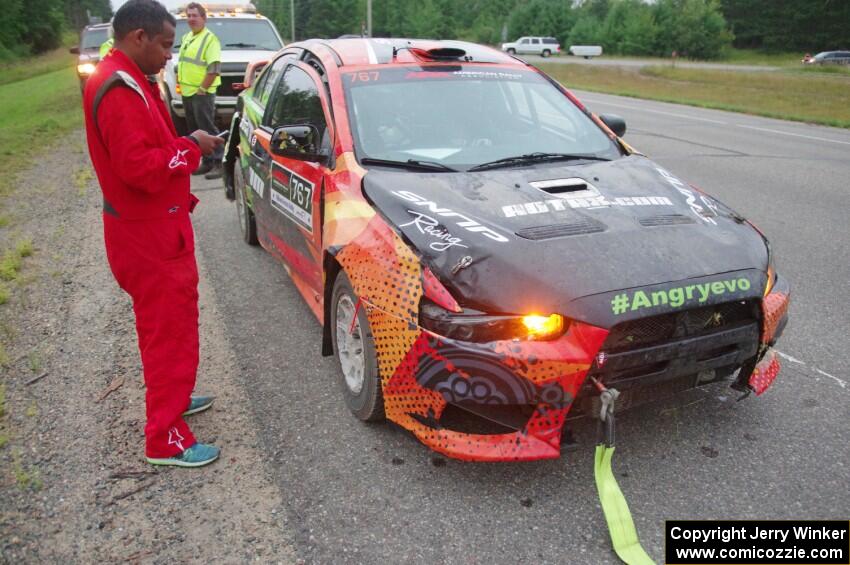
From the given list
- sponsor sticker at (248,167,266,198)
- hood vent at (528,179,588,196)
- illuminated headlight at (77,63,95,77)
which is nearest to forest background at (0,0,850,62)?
illuminated headlight at (77,63,95,77)

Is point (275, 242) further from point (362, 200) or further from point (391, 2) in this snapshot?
point (391, 2)

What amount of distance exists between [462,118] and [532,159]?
20.0 inches

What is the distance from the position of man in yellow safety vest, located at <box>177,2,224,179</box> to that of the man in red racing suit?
230 inches

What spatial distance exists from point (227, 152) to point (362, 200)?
343 cm

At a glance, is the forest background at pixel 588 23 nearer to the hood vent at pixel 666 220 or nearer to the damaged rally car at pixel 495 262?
the damaged rally car at pixel 495 262

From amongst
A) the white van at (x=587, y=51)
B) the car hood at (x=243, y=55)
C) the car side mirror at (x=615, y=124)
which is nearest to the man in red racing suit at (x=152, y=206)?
the car side mirror at (x=615, y=124)

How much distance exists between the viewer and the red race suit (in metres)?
2.70

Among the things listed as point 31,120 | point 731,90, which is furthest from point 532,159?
point 731,90

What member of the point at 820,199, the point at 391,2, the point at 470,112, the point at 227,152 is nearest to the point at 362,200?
the point at 470,112

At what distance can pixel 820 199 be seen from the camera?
7992 millimetres

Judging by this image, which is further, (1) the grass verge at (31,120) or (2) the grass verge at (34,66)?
(2) the grass verge at (34,66)

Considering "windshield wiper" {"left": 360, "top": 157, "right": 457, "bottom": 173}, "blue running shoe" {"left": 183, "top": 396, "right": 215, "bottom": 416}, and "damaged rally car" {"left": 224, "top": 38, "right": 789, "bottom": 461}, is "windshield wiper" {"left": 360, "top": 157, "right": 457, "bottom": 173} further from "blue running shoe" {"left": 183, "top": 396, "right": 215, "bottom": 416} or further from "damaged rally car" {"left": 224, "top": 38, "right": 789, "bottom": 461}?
"blue running shoe" {"left": 183, "top": 396, "right": 215, "bottom": 416}

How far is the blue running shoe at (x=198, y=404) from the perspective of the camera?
3.55 meters

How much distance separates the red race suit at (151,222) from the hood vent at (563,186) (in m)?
1.63
